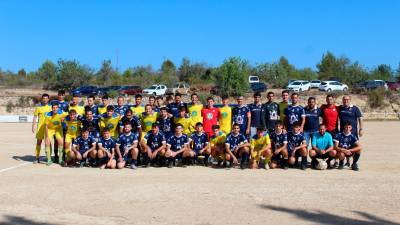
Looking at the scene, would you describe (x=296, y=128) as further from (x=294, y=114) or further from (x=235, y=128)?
(x=235, y=128)

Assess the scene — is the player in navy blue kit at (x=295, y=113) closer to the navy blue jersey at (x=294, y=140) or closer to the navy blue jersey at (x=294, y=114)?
the navy blue jersey at (x=294, y=114)

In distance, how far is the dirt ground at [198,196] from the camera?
21.7ft

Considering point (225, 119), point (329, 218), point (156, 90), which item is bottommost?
point (329, 218)

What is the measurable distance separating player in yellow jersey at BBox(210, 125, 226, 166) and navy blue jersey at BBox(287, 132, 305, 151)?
1508 millimetres

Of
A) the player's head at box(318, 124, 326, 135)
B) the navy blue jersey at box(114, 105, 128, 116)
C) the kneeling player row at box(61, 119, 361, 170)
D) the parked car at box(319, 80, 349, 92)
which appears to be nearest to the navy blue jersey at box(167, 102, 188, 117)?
the kneeling player row at box(61, 119, 361, 170)

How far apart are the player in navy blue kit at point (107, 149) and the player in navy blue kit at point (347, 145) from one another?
500cm

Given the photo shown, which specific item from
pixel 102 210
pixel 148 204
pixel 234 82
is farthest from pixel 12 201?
pixel 234 82

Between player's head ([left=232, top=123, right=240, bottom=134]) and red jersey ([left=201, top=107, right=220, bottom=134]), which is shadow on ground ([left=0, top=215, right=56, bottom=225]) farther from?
red jersey ([left=201, top=107, right=220, bottom=134])

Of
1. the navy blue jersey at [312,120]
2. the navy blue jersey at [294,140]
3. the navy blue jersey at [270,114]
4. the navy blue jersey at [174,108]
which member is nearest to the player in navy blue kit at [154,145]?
the navy blue jersey at [174,108]

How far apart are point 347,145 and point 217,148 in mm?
2899

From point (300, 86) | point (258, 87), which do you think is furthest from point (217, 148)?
point (258, 87)

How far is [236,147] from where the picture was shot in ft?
36.5

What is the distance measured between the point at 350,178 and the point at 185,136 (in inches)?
150

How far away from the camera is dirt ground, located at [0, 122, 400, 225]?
660 cm
